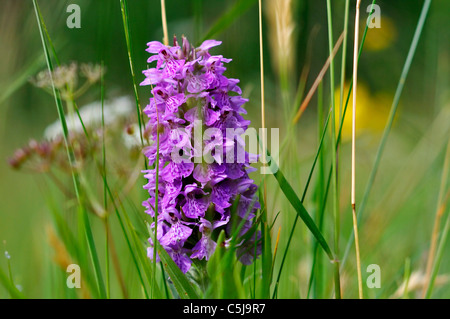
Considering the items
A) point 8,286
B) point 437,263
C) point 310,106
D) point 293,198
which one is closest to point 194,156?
→ point 293,198

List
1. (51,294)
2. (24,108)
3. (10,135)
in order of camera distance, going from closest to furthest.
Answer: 1. (51,294)
2. (10,135)
3. (24,108)

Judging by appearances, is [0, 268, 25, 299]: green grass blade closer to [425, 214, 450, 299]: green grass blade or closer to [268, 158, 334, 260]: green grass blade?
[268, 158, 334, 260]: green grass blade

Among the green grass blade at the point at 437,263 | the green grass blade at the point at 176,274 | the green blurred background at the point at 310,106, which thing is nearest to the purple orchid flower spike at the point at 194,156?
the green grass blade at the point at 176,274

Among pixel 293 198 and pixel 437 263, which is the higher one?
pixel 293 198

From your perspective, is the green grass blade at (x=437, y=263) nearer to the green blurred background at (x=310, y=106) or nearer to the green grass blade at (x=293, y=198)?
the green blurred background at (x=310, y=106)

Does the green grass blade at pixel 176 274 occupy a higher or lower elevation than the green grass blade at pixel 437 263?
higher

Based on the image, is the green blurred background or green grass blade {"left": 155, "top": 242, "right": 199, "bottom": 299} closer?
green grass blade {"left": 155, "top": 242, "right": 199, "bottom": 299}

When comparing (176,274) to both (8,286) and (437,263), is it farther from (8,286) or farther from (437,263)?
(437,263)

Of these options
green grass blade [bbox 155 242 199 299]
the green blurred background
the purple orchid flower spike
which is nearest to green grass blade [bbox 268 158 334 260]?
the purple orchid flower spike
